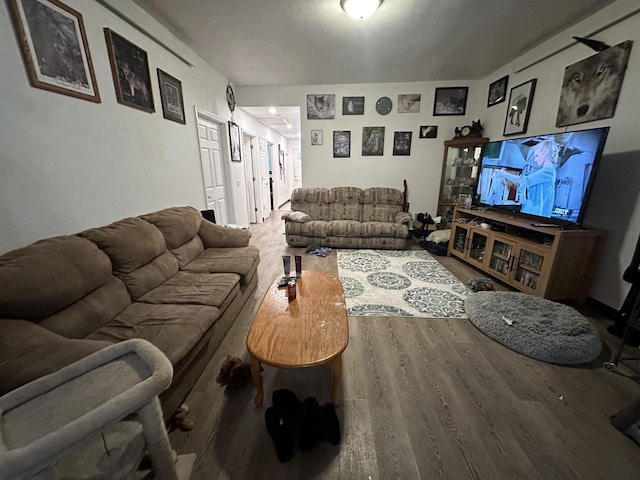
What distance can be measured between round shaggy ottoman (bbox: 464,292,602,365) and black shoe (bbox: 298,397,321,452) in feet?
4.94

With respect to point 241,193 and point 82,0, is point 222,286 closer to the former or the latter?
point 82,0

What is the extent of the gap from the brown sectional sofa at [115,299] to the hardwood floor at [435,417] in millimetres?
342

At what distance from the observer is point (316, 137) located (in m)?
4.51

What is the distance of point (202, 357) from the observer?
157 centimetres

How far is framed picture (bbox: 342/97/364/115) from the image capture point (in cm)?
429

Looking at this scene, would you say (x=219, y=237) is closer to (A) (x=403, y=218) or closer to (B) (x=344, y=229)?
(B) (x=344, y=229)

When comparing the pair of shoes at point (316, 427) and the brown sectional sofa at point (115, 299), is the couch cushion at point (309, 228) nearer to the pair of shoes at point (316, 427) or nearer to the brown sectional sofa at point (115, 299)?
the brown sectional sofa at point (115, 299)

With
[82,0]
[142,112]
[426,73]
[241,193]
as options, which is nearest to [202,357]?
[142,112]

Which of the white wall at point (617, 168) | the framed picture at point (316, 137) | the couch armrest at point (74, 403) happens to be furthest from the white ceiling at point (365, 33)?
the couch armrest at point (74, 403)

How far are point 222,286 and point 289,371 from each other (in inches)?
30.6

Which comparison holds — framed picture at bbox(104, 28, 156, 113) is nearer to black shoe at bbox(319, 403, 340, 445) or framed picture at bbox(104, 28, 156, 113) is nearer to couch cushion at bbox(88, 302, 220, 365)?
couch cushion at bbox(88, 302, 220, 365)

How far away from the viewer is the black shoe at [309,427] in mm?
1162

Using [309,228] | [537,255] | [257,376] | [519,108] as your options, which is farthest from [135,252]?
[519,108]

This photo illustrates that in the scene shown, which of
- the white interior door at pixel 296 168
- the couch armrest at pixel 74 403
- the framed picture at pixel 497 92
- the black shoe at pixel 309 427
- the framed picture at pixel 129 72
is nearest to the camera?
the couch armrest at pixel 74 403
